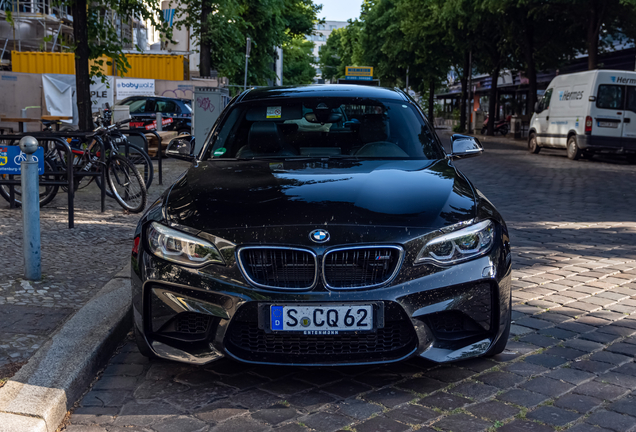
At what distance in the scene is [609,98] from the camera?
1977 cm

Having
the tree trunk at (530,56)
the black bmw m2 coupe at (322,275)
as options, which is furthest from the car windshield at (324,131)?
the tree trunk at (530,56)

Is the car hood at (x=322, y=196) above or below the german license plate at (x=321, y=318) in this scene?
above

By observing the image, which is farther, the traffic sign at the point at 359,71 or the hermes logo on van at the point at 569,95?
the traffic sign at the point at 359,71

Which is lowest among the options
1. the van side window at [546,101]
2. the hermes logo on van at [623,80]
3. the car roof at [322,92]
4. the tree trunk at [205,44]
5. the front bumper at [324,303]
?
the front bumper at [324,303]

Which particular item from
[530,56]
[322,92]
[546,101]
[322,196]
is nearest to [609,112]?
[546,101]

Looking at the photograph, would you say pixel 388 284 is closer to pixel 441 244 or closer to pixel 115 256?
pixel 441 244

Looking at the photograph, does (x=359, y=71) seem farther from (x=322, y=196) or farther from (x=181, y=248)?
(x=181, y=248)

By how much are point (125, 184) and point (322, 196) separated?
5723mm

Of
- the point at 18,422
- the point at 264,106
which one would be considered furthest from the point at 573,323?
the point at 18,422

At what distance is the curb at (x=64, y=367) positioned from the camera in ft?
10.2

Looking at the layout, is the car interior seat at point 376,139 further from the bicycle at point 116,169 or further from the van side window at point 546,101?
the van side window at point 546,101

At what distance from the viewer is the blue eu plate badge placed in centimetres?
334

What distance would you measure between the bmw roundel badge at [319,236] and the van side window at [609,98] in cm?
1813

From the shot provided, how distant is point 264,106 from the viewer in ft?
17.4
